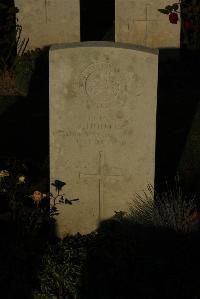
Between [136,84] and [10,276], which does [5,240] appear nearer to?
[10,276]

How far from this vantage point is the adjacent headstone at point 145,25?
10242 mm

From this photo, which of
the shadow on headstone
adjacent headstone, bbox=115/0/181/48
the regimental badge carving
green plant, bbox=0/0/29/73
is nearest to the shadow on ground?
the regimental badge carving

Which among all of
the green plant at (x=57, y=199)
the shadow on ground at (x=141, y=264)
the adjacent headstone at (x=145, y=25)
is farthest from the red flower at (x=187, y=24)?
the shadow on ground at (x=141, y=264)

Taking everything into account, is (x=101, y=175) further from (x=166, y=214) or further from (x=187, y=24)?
(x=187, y=24)

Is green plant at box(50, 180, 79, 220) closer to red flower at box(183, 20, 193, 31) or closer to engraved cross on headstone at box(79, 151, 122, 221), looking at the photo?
engraved cross on headstone at box(79, 151, 122, 221)

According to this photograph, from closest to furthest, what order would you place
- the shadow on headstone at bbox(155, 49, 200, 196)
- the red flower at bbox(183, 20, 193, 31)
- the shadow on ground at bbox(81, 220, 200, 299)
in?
the shadow on ground at bbox(81, 220, 200, 299)
the shadow on headstone at bbox(155, 49, 200, 196)
the red flower at bbox(183, 20, 193, 31)

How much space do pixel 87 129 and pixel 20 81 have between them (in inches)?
187

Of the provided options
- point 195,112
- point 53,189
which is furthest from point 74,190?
point 195,112

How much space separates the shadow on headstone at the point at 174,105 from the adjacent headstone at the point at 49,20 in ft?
4.90

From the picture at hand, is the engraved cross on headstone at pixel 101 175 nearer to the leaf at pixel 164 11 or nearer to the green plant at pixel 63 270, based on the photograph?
the green plant at pixel 63 270

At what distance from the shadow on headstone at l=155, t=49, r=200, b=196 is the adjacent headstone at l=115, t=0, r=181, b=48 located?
0.23m

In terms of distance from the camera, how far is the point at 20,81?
966 cm

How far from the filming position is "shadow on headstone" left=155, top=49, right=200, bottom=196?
7.00m

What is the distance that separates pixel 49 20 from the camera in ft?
33.4
